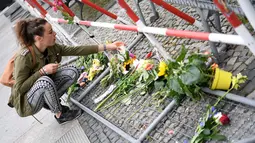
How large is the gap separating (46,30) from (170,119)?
154cm

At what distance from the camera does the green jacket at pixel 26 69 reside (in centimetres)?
332

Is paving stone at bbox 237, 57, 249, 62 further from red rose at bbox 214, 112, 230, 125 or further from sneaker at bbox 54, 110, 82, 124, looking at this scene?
sneaker at bbox 54, 110, 82, 124

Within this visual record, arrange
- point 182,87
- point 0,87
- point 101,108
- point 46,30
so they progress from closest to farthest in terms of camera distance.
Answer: point 182,87, point 46,30, point 101,108, point 0,87

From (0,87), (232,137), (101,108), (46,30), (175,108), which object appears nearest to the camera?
(232,137)

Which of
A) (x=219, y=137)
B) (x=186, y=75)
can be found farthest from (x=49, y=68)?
(x=219, y=137)

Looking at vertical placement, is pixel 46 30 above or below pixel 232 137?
above

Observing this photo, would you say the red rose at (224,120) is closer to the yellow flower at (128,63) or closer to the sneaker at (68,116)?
the yellow flower at (128,63)

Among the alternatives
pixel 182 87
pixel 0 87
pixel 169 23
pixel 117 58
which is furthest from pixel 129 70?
pixel 0 87

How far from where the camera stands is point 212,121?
2.49m

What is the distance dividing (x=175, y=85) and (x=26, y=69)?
1549mm

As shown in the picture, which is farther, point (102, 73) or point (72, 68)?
point (102, 73)

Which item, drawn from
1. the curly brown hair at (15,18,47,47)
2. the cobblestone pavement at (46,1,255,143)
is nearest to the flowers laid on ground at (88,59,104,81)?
the cobblestone pavement at (46,1,255,143)

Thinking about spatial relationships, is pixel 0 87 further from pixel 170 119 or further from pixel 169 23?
pixel 170 119

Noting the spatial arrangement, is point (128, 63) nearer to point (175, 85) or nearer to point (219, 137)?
point (175, 85)
